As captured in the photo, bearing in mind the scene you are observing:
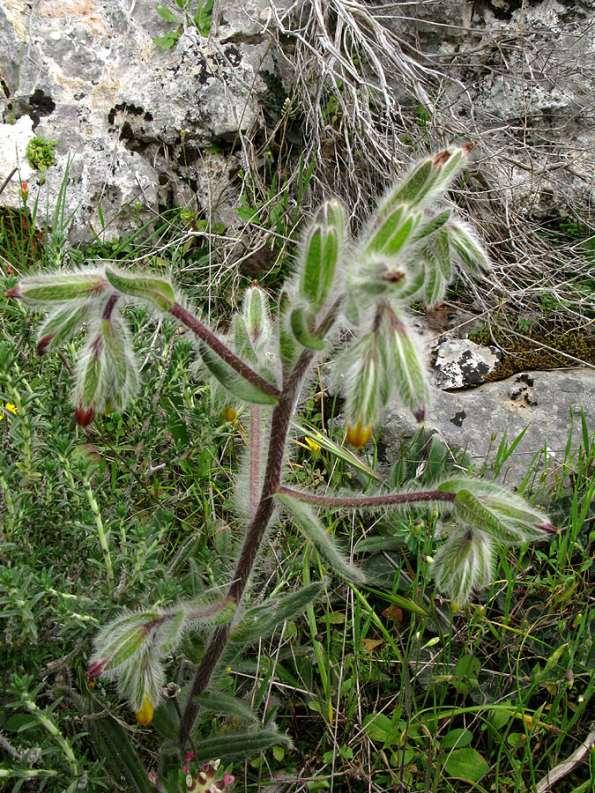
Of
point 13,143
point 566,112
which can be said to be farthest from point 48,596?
point 566,112

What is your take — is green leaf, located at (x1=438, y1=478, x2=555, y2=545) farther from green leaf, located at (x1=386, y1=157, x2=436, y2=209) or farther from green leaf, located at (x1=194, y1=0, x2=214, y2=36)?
green leaf, located at (x1=194, y1=0, x2=214, y2=36)

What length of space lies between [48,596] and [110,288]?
2.69ft

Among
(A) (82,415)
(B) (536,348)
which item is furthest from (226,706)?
(B) (536,348)

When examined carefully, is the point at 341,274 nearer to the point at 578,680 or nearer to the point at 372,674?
the point at 372,674

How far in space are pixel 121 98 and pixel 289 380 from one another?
2.61 m

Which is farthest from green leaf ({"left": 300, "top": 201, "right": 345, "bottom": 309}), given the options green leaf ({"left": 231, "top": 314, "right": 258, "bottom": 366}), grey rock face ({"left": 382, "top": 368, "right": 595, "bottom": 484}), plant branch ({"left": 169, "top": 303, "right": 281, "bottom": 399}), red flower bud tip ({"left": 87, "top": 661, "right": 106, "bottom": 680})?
grey rock face ({"left": 382, "top": 368, "right": 595, "bottom": 484})

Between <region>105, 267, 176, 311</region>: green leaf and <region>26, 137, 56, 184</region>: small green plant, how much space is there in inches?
87.1

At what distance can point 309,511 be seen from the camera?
71.9 inches

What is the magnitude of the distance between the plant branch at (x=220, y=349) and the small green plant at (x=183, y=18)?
2.55 m

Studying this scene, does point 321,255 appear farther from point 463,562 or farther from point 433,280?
point 463,562

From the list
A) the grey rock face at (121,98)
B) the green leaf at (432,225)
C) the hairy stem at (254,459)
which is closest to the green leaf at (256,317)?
the hairy stem at (254,459)

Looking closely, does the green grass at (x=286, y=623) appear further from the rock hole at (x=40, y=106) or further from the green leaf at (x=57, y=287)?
the rock hole at (x=40, y=106)

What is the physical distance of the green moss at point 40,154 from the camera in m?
3.68

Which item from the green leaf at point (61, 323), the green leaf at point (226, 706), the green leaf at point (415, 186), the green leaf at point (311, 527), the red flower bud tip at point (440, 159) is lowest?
the green leaf at point (226, 706)
